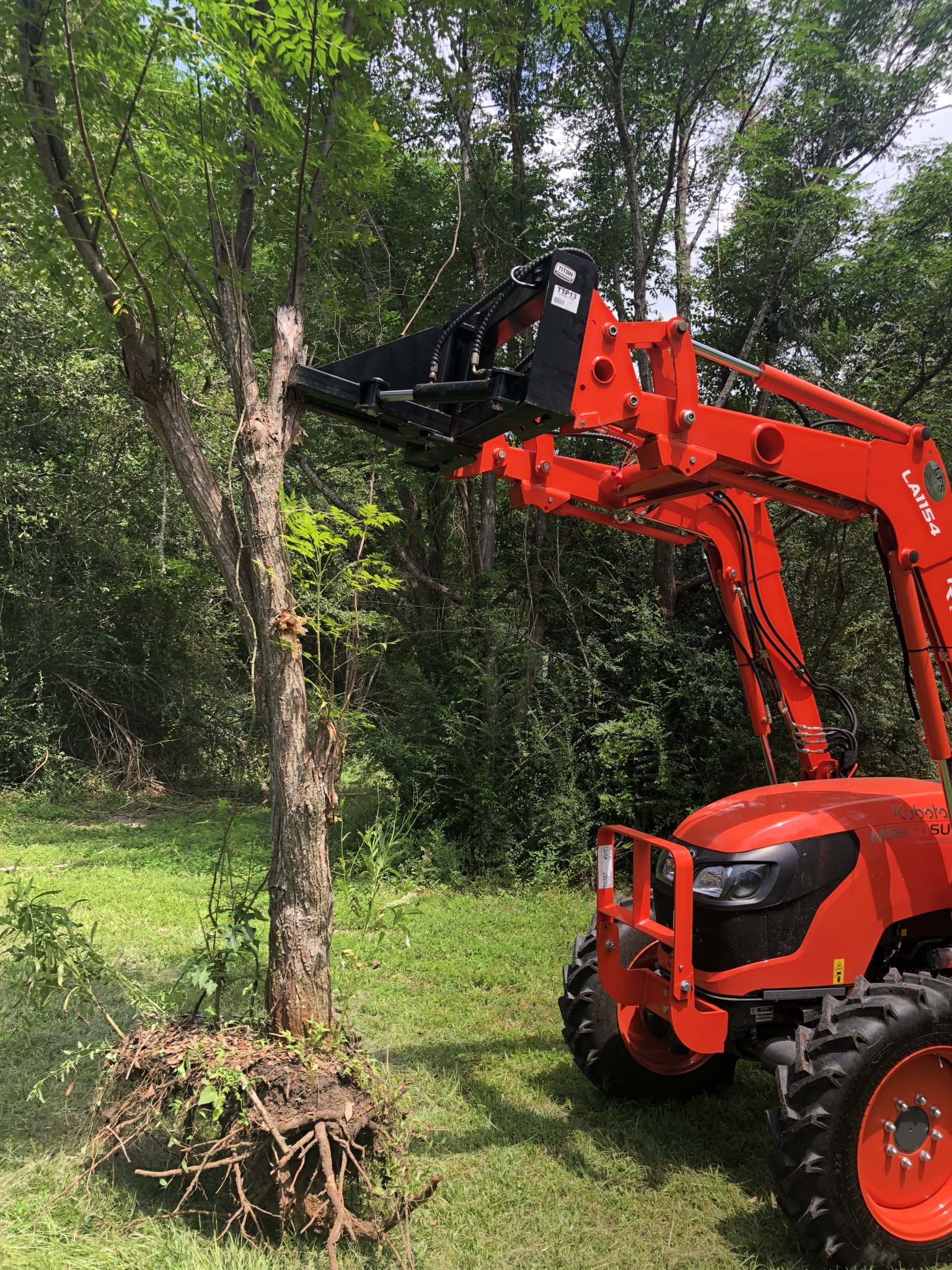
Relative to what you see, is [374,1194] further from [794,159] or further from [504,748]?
[794,159]

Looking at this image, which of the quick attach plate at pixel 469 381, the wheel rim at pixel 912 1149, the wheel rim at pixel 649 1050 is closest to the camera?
the quick attach plate at pixel 469 381

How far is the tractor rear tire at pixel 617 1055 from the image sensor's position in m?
3.63

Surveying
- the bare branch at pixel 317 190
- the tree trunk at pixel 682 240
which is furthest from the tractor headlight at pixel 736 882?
the tree trunk at pixel 682 240

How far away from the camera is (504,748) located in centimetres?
756

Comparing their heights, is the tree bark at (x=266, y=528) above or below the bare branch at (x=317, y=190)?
below

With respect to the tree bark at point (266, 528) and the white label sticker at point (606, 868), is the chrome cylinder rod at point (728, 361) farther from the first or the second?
the white label sticker at point (606, 868)

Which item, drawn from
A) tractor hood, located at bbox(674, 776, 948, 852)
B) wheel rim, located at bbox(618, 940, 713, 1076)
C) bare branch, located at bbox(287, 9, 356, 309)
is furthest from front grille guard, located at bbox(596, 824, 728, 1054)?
bare branch, located at bbox(287, 9, 356, 309)

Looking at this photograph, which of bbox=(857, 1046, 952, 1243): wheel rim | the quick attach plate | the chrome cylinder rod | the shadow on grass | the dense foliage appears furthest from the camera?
the dense foliage

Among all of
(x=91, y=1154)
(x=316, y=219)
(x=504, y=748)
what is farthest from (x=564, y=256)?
(x=504, y=748)

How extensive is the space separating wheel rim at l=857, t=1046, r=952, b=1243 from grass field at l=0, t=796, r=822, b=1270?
356 millimetres

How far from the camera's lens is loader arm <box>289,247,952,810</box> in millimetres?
2605

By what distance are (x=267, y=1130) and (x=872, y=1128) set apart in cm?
191

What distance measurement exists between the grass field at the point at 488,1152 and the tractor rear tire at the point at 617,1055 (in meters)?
0.10

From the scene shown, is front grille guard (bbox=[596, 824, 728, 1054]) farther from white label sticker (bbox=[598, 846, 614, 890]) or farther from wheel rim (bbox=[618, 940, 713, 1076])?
wheel rim (bbox=[618, 940, 713, 1076])
